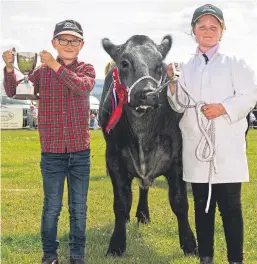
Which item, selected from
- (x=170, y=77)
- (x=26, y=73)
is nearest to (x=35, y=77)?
(x=26, y=73)

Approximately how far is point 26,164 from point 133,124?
896 centimetres

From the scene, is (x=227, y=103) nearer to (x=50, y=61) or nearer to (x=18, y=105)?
(x=50, y=61)

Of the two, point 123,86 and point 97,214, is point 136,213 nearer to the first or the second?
point 97,214

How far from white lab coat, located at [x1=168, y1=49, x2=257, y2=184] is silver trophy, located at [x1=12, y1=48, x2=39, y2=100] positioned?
1.42 meters

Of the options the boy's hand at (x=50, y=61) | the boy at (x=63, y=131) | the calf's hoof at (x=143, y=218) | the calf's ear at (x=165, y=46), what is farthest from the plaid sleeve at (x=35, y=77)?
the calf's hoof at (x=143, y=218)

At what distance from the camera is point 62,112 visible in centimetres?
487

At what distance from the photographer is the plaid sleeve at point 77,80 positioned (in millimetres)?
4656

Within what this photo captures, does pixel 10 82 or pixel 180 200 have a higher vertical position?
pixel 10 82

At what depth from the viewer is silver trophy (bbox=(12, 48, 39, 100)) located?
483cm

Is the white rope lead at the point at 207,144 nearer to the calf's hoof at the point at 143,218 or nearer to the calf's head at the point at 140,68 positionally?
the calf's head at the point at 140,68

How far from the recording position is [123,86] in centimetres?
530

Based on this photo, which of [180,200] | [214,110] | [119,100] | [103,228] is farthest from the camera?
[103,228]

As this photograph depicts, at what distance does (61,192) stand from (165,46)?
1.98 metres

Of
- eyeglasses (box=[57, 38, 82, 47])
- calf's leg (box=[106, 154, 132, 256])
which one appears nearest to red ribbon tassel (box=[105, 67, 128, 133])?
calf's leg (box=[106, 154, 132, 256])
